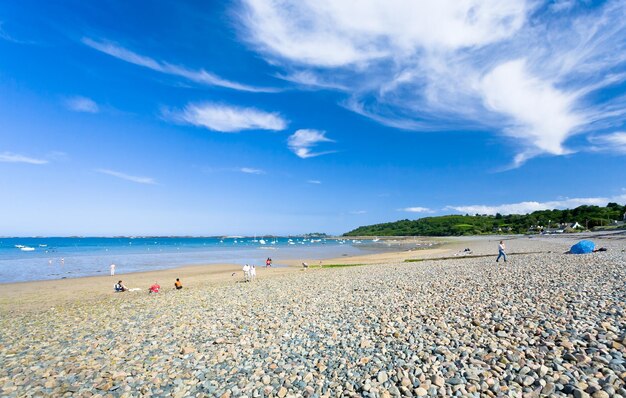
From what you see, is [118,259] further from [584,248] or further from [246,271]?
[584,248]

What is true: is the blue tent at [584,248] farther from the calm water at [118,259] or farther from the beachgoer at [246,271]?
the calm water at [118,259]

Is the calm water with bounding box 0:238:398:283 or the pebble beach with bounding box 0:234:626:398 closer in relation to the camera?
the pebble beach with bounding box 0:234:626:398

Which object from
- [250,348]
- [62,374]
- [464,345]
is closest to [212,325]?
[250,348]

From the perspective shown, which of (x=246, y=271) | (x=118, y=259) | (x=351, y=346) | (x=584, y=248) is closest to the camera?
(x=351, y=346)

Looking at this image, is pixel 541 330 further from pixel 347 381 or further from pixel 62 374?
pixel 62 374

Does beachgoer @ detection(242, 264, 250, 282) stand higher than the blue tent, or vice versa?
the blue tent

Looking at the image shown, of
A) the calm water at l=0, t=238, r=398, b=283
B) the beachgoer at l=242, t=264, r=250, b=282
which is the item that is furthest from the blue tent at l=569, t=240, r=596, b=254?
the calm water at l=0, t=238, r=398, b=283

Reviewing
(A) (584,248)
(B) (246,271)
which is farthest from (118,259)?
(A) (584,248)

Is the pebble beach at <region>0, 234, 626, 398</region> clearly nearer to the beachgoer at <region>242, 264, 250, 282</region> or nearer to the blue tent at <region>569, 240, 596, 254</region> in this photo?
the beachgoer at <region>242, 264, 250, 282</region>

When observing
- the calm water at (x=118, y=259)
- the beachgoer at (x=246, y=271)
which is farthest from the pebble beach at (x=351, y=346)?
the calm water at (x=118, y=259)

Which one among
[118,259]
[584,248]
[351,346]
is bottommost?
[118,259]

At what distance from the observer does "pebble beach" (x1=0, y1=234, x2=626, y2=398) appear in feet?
21.3

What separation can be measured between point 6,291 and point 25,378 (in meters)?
24.3

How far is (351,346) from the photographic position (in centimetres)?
879
